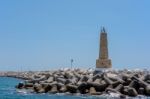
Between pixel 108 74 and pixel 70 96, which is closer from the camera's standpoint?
pixel 70 96

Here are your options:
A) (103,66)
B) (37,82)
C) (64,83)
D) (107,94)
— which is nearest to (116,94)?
(107,94)

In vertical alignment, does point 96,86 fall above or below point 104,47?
below

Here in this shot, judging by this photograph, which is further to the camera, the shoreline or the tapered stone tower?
the tapered stone tower

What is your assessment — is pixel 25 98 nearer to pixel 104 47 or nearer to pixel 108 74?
pixel 108 74

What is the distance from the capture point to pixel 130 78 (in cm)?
3838

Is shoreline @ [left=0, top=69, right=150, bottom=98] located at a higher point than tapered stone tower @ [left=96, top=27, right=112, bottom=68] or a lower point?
lower

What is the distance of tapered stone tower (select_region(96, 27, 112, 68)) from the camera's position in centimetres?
4997

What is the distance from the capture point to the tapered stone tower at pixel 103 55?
164 ft

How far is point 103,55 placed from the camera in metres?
50.1

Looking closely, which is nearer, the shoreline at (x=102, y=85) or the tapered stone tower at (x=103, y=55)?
the shoreline at (x=102, y=85)

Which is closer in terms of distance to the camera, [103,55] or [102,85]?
[102,85]

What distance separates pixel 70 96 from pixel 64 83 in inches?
169

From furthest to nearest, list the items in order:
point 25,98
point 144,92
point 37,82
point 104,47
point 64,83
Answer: point 104,47
point 37,82
point 64,83
point 144,92
point 25,98

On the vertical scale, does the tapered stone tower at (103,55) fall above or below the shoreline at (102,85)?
above
